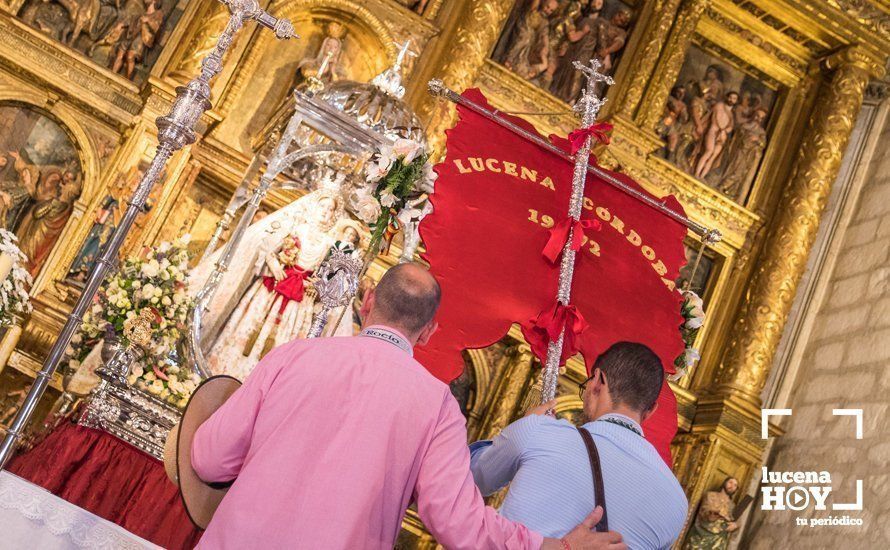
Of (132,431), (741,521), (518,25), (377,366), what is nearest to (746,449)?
(741,521)

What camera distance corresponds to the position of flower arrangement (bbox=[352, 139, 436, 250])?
18.0 feet

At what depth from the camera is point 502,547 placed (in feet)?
9.12

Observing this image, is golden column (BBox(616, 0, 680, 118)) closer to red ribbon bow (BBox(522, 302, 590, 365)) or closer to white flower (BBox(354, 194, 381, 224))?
white flower (BBox(354, 194, 381, 224))

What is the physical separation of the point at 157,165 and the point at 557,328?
1853 millimetres

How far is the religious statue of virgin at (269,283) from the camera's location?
7.04 m

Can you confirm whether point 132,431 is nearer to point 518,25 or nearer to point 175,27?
point 175,27

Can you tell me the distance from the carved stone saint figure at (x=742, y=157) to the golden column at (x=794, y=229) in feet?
1.41

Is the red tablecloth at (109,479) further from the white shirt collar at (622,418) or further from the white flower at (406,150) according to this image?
the white shirt collar at (622,418)

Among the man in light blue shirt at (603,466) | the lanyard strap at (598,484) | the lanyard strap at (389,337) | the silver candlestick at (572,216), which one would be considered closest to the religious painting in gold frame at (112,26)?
the silver candlestick at (572,216)

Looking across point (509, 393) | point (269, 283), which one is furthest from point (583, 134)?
point (509, 393)

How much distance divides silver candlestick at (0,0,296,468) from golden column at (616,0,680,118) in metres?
6.44

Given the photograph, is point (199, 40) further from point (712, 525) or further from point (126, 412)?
point (712, 525)

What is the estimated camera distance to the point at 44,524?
335 centimetres

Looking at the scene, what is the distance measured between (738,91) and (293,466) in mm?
10063
